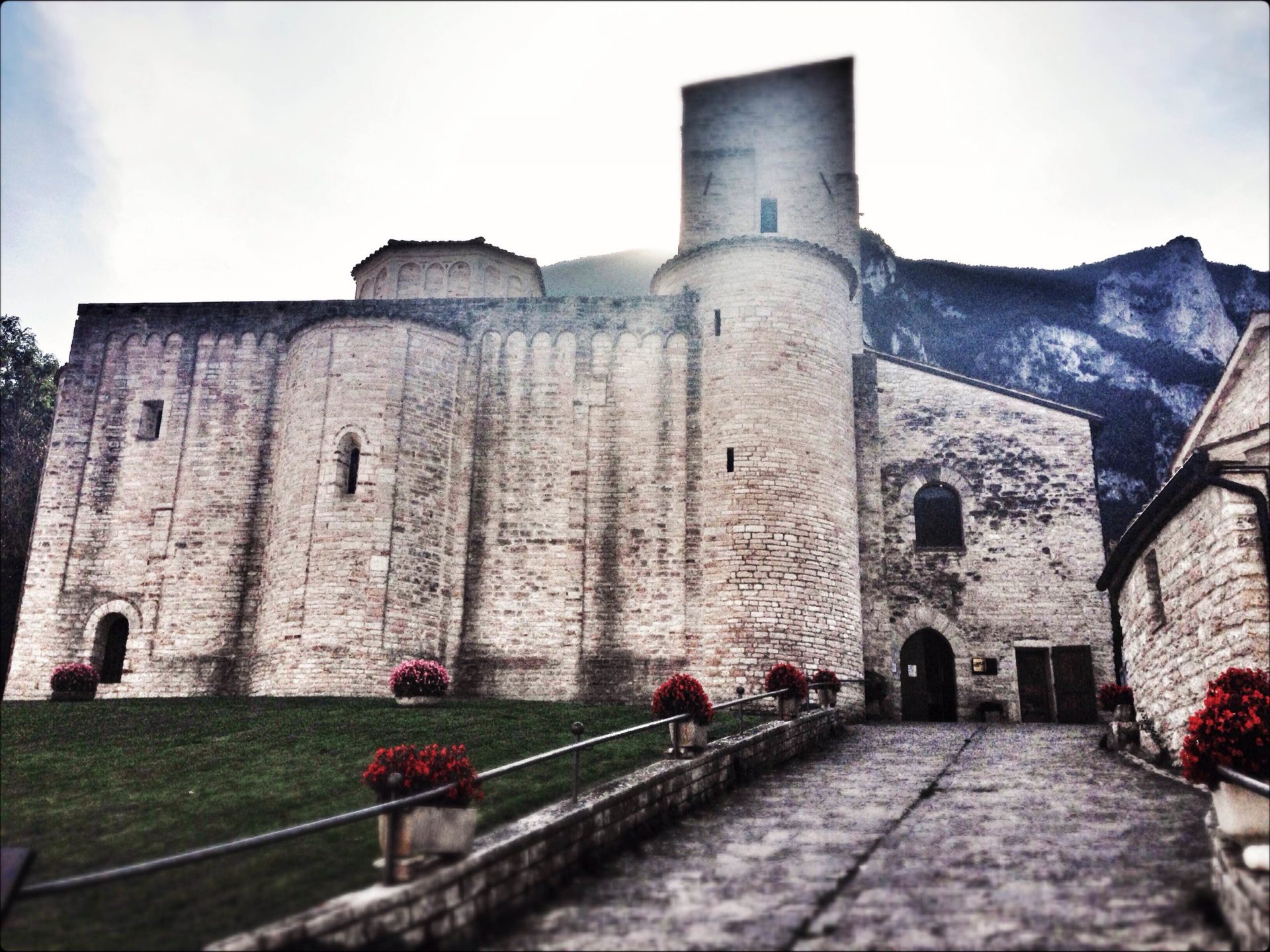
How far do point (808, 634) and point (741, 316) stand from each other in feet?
24.2

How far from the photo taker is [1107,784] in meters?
11.3

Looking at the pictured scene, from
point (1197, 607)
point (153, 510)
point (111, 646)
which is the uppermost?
point (153, 510)

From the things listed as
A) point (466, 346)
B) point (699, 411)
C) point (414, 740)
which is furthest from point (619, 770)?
point (466, 346)

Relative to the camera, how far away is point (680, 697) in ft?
41.7

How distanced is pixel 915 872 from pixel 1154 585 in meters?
→ 7.67

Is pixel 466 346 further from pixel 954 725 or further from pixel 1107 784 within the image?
pixel 1107 784

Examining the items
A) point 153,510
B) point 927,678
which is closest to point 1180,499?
point 927,678

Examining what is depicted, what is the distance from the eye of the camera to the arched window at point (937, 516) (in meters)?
24.6

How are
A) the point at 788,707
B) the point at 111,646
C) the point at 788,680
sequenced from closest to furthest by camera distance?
the point at 788,707, the point at 788,680, the point at 111,646

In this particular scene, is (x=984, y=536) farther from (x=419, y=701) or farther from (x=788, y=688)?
(x=419, y=701)

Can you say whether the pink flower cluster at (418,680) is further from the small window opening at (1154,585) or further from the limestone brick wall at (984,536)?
the small window opening at (1154,585)

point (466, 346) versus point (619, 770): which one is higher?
point (466, 346)

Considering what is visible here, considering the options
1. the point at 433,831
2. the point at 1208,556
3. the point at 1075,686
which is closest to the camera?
the point at 433,831

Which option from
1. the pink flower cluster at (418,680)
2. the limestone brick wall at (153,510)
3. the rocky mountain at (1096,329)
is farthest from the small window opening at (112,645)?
the rocky mountain at (1096,329)
